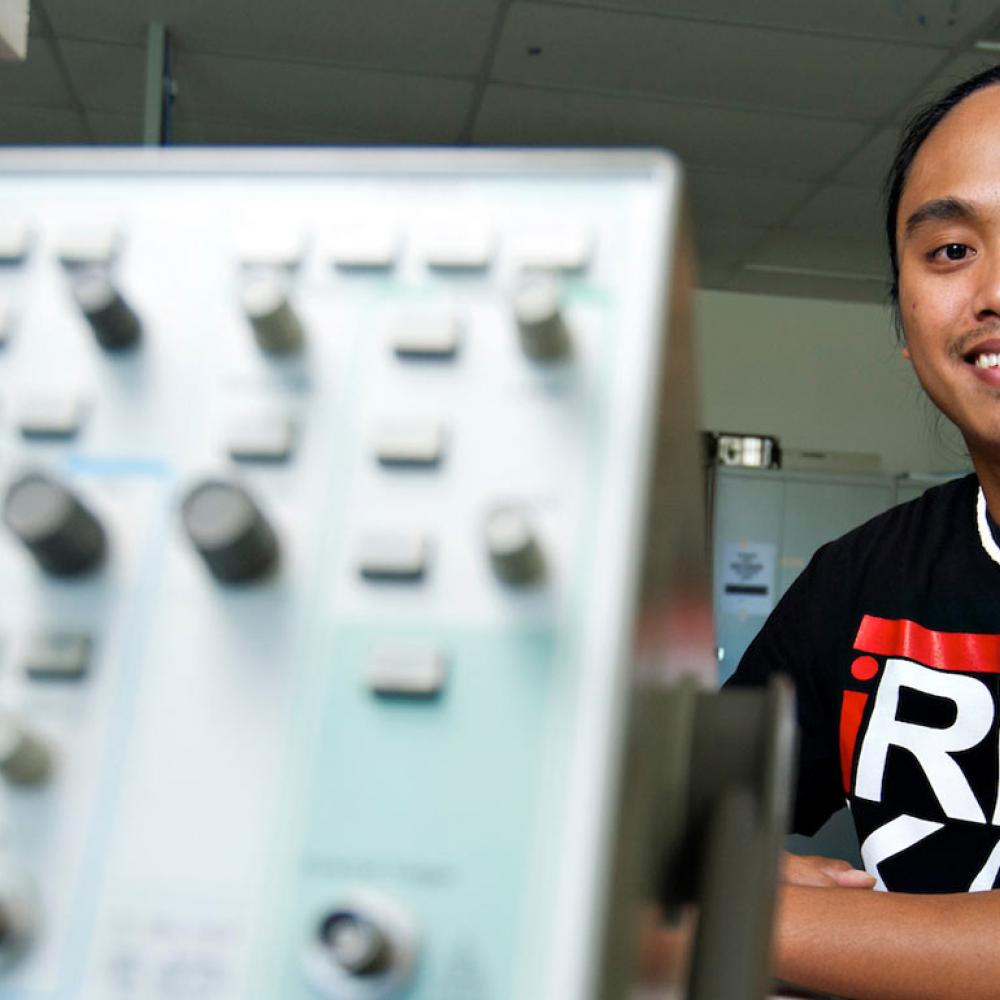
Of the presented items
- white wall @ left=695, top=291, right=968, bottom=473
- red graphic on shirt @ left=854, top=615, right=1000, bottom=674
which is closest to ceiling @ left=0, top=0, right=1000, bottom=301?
white wall @ left=695, top=291, right=968, bottom=473

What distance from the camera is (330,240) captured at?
0.26m

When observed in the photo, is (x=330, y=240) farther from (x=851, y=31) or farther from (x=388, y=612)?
(x=851, y=31)

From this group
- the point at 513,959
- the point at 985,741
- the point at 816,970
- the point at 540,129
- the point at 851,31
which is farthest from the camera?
the point at 540,129

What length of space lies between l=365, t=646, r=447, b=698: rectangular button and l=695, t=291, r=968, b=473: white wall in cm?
529

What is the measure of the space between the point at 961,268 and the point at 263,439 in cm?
98

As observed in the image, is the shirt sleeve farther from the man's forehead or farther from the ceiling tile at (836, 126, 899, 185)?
the ceiling tile at (836, 126, 899, 185)

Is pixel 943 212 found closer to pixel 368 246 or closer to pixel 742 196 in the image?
pixel 368 246

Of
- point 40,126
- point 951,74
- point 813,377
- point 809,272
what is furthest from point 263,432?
point 813,377

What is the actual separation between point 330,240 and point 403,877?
14 cm

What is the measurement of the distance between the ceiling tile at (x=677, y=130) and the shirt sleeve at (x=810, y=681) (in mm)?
2656

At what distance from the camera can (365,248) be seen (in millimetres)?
256

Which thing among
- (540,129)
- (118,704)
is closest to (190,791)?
(118,704)

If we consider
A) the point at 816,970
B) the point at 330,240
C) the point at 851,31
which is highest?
the point at 851,31

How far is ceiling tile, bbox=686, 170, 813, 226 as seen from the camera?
159 inches
